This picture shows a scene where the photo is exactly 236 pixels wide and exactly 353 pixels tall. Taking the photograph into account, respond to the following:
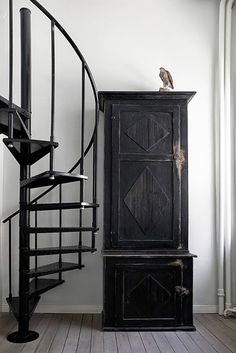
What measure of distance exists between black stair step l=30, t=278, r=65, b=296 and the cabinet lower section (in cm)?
53

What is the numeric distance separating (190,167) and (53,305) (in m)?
2.11

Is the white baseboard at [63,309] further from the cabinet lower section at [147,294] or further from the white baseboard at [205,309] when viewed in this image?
the white baseboard at [205,309]

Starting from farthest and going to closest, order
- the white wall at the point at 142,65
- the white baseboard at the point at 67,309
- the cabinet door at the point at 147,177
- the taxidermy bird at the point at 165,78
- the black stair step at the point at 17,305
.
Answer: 1. the white wall at the point at 142,65
2. the white baseboard at the point at 67,309
3. the taxidermy bird at the point at 165,78
4. the cabinet door at the point at 147,177
5. the black stair step at the point at 17,305

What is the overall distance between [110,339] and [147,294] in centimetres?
52

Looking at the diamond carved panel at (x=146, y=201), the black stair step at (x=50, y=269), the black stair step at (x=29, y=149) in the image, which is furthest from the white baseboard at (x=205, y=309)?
the black stair step at (x=29, y=149)

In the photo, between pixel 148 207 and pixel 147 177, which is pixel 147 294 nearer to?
pixel 148 207

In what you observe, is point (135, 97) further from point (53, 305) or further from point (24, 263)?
point (53, 305)

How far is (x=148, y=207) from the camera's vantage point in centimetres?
373

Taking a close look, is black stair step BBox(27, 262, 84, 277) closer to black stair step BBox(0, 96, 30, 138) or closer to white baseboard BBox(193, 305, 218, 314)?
black stair step BBox(0, 96, 30, 138)

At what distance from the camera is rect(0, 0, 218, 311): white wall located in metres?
4.24

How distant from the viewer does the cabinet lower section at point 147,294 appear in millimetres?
3539

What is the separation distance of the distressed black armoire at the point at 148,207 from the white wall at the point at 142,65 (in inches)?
21.5

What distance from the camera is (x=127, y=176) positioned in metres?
3.76

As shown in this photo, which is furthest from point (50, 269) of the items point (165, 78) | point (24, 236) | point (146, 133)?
point (165, 78)
